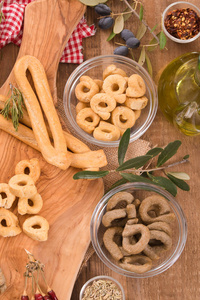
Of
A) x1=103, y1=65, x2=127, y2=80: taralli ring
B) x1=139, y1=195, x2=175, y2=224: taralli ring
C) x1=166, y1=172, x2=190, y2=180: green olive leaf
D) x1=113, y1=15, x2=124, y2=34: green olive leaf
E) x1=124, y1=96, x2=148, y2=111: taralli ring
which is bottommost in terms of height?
x1=139, y1=195, x2=175, y2=224: taralli ring

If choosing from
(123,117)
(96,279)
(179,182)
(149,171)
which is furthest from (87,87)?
(96,279)

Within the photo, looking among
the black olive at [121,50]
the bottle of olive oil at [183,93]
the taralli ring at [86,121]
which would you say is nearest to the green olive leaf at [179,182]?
the bottle of olive oil at [183,93]

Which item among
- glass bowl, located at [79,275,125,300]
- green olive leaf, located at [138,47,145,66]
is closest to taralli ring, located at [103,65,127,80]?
green olive leaf, located at [138,47,145,66]

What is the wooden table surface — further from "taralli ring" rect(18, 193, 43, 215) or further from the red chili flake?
"taralli ring" rect(18, 193, 43, 215)

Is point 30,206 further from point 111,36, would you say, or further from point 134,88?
point 111,36

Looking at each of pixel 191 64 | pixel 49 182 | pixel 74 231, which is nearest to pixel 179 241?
pixel 74 231

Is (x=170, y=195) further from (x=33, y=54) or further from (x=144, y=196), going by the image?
(x=33, y=54)
